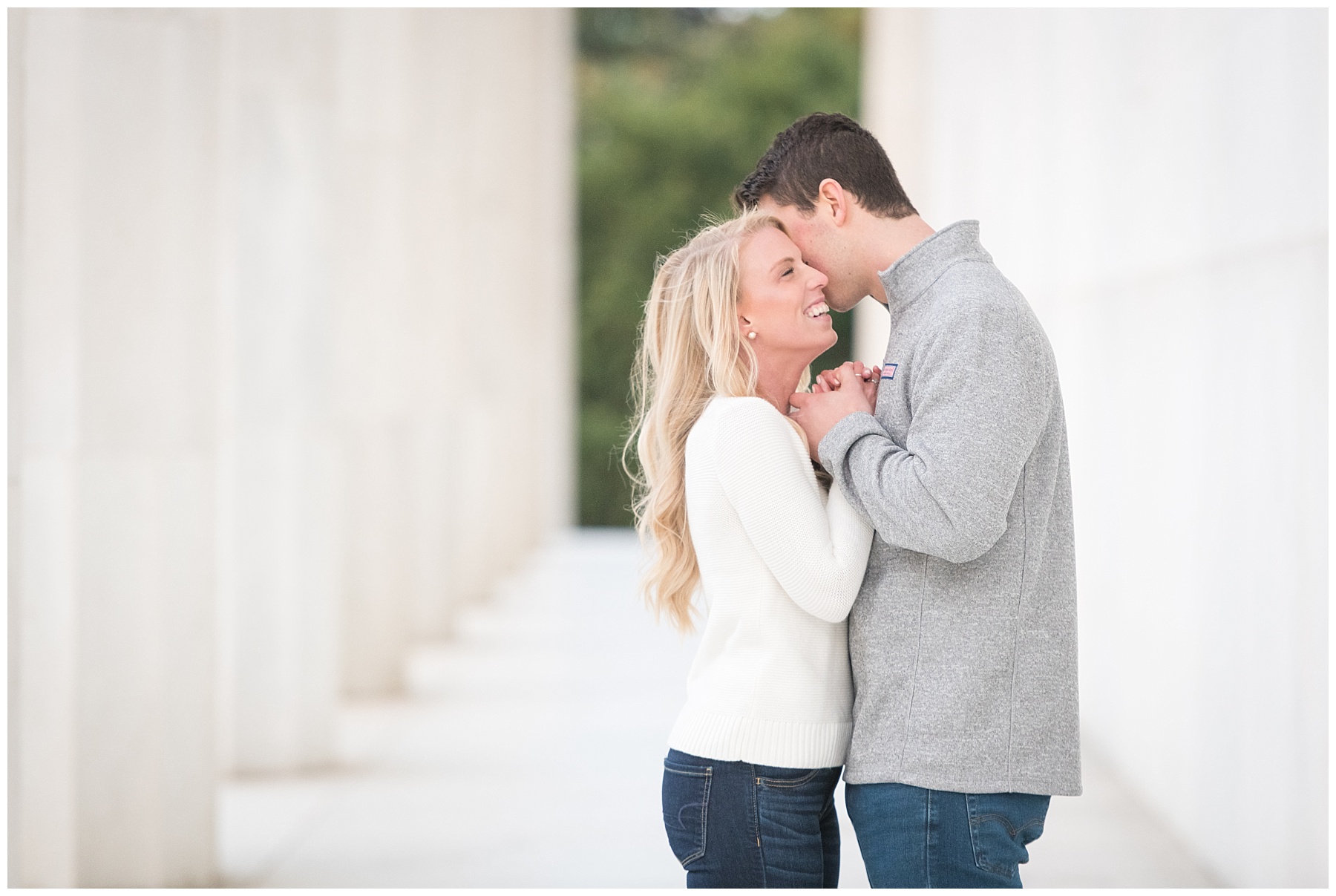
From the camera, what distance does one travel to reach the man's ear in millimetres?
2406

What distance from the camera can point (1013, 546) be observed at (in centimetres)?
220

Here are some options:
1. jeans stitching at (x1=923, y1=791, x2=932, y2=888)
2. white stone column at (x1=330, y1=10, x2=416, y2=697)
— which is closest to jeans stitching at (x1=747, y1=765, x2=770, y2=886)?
jeans stitching at (x1=923, y1=791, x2=932, y2=888)

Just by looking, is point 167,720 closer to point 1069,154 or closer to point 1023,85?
point 1069,154

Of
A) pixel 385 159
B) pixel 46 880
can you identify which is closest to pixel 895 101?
pixel 385 159

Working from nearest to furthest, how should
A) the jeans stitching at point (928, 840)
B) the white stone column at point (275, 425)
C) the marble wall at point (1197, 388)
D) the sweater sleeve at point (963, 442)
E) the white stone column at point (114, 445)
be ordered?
the sweater sleeve at point (963, 442)
the jeans stitching at point (928, 840)
the white stone column at point (114, 445)
the marble wall at point (1197, 388)
the white stone column at point (275, 425)

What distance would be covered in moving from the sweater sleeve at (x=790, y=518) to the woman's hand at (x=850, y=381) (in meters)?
0.17

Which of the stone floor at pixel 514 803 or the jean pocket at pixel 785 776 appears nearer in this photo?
the jean pocket at pixel 785 776

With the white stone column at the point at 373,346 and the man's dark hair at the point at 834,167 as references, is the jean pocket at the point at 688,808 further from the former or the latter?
the white stone column at the point at 373,346

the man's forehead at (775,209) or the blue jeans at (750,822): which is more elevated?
the man's forehead at (775,209)

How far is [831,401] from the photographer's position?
2.32 meters

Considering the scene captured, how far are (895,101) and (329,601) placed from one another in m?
A: 8.37

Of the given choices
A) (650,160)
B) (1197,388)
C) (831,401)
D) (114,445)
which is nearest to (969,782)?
(831,401)

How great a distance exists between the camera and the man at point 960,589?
2092mm

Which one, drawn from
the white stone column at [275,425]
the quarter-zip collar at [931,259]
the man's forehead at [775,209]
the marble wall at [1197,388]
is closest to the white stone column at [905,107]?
the marble wall at [1197,388]
